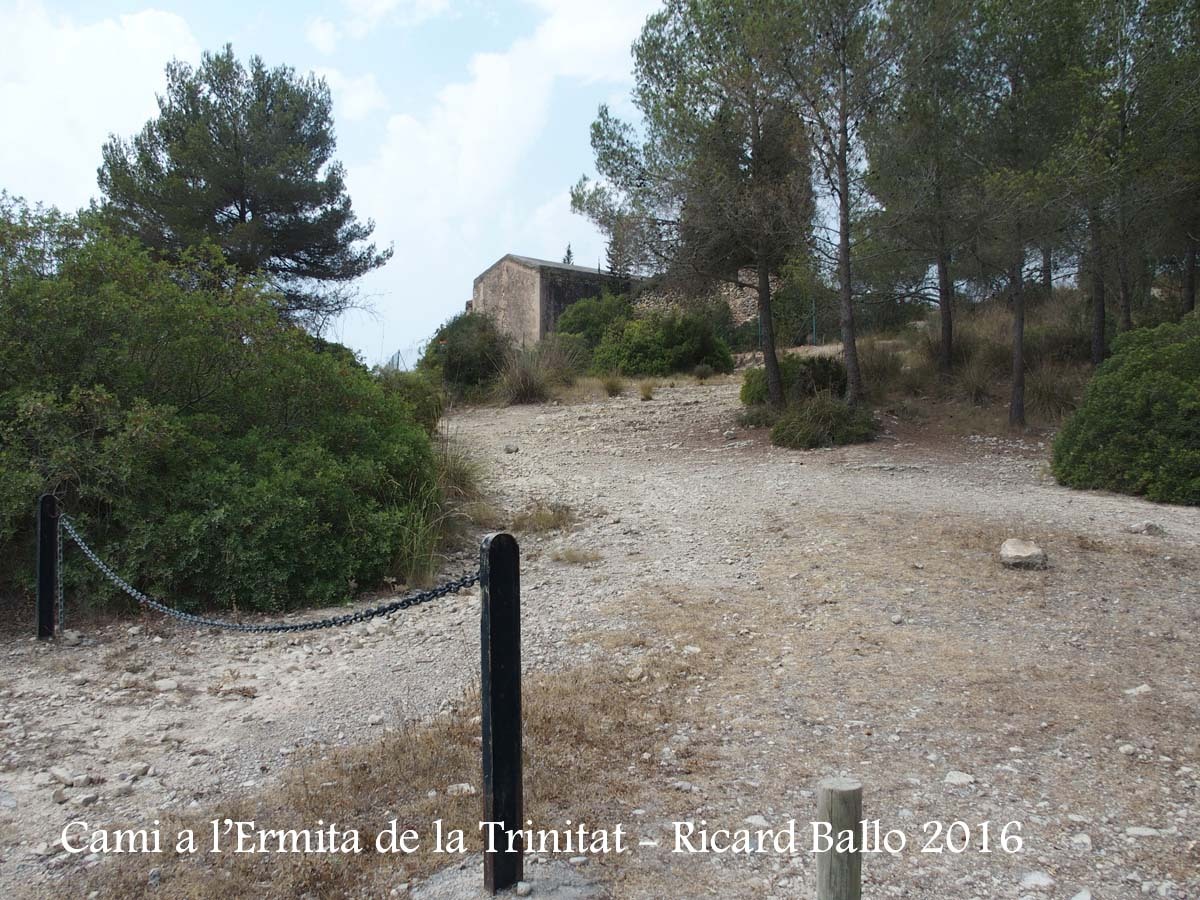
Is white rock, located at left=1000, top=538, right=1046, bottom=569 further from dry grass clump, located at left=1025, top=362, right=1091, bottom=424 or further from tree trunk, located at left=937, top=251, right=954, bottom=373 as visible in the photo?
tree trunk, located at left=937, top=251, right=954, bottom=373

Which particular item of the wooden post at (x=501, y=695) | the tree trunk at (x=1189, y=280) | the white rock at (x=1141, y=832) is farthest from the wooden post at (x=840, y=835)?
the tree trunk at (x=1189, y=280)

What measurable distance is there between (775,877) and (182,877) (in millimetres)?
1849

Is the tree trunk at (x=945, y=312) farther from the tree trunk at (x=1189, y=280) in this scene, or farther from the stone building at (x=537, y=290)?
the stone building at (x=537, y=290)

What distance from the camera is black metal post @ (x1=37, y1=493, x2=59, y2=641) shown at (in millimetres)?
5262

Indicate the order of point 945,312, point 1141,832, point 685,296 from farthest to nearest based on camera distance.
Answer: point 945,312
point 685,296
point 1141,832

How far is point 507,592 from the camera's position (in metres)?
2.60

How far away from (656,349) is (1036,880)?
21.7 metres

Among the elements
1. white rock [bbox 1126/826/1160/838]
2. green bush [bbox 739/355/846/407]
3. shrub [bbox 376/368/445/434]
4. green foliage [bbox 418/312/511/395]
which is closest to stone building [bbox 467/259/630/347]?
green foliage [bbox 418/312/511/395]

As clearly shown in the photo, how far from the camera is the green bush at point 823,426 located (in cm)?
1269

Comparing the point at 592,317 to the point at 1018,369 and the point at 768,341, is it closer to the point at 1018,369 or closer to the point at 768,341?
the point at 768,341

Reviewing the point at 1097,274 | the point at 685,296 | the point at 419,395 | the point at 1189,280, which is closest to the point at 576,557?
the point at 419,395

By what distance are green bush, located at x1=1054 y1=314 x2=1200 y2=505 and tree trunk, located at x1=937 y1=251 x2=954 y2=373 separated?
16.9 feet

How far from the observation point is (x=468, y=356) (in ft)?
69.1

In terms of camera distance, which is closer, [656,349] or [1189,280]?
[1189,280]
